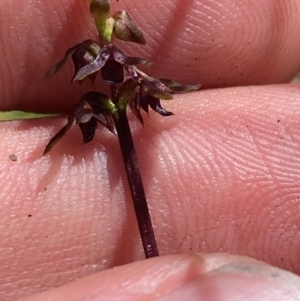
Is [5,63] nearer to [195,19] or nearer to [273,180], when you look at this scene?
[195,19]

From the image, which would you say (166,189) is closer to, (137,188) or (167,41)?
(137,188)

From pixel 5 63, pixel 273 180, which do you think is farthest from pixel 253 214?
pixel 5 63

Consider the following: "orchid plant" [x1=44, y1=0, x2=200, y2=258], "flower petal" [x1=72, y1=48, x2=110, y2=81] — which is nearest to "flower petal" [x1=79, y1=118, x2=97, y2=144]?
"orchid plant" [x1=44, y1=0, x2=200, y2=258]

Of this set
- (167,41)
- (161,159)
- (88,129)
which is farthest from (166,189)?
(167,41)

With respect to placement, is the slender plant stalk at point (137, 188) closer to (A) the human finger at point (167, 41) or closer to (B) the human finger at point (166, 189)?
(B) the human finger at point (166, 189)

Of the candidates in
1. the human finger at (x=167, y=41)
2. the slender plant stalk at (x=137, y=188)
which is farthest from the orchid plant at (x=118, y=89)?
the human finger at (x=167, y=41)

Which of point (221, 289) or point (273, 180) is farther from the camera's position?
point (273, 180)
